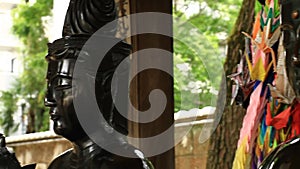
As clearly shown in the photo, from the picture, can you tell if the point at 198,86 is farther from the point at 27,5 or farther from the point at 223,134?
the point at 27,5

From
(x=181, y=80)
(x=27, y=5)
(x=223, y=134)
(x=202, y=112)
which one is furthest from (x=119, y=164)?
(x=27, y=5)

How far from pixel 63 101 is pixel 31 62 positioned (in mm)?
4943

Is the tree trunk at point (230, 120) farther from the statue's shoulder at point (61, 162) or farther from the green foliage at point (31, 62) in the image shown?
the green foliage at point (31, 62)

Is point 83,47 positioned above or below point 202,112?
above

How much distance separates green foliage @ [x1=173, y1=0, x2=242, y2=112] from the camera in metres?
2.86

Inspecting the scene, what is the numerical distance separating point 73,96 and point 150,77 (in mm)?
1142

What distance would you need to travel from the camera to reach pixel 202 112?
7.77ft

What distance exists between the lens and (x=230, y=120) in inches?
67.7

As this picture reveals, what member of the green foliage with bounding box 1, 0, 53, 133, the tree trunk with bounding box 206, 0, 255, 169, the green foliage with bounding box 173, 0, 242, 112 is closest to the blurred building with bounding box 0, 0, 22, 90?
the green foliage with bounding box 1, 0, 53, 133

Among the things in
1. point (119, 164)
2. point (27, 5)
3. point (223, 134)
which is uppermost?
point (27, 5)

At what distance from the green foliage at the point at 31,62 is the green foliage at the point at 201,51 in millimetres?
1563

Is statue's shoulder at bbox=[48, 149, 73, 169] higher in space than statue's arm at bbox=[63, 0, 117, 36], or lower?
lower

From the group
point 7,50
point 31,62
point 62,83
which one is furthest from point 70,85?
point 7,50

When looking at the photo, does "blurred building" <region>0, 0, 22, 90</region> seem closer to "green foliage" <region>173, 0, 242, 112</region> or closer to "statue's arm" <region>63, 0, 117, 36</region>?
"green foliage" <region>173, 0, 242, 112</region>
